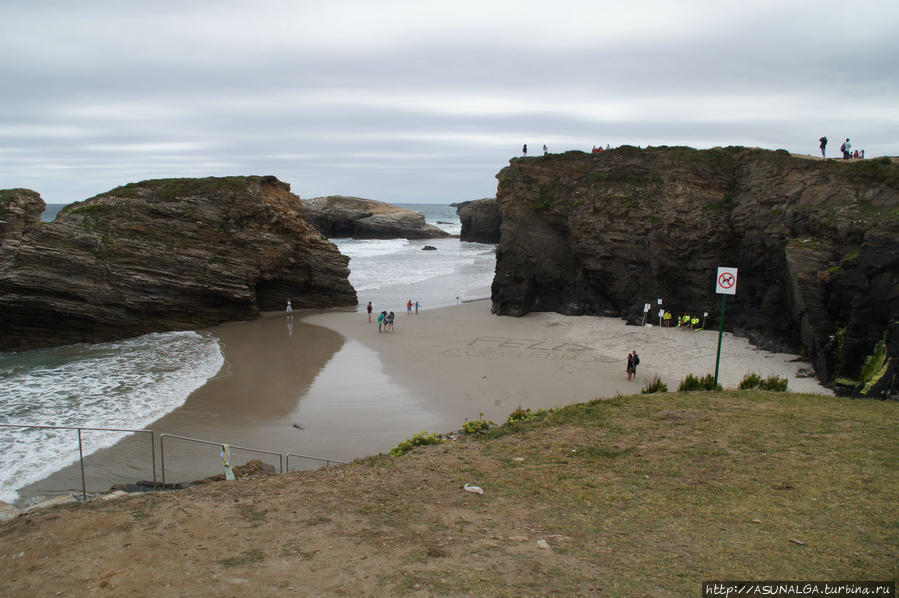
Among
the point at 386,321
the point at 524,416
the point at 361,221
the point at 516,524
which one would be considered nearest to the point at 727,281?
the point at 524,416

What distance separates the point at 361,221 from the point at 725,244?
66.4 meters

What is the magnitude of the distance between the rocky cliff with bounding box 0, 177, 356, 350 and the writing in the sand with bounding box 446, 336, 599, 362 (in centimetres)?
1235

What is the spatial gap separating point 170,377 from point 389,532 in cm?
1501

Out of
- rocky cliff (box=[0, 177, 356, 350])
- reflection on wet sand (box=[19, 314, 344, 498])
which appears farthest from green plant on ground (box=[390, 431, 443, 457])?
rocky cliff (box=[0, 177, 356, 350])

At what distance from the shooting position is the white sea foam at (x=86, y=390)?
1269 cm

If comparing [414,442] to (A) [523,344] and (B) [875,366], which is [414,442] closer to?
(A) [523,344]

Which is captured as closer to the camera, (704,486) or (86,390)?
(704,486)

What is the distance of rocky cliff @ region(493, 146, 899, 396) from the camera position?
1703cm

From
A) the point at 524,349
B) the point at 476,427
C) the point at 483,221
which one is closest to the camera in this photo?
the point at 476,427

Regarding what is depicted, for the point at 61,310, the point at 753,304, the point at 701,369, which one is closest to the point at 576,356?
the point at 701,369

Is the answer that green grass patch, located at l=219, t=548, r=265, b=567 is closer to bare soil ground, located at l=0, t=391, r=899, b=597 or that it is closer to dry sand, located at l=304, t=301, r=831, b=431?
bare soil ground, located at l=0, t=391, r=899, b=597

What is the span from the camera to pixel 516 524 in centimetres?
683

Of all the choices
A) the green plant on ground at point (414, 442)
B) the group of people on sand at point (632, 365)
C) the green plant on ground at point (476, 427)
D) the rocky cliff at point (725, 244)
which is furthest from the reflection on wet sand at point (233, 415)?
the rocky cliff at point (725, 244)

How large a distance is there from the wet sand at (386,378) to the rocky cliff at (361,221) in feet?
188
